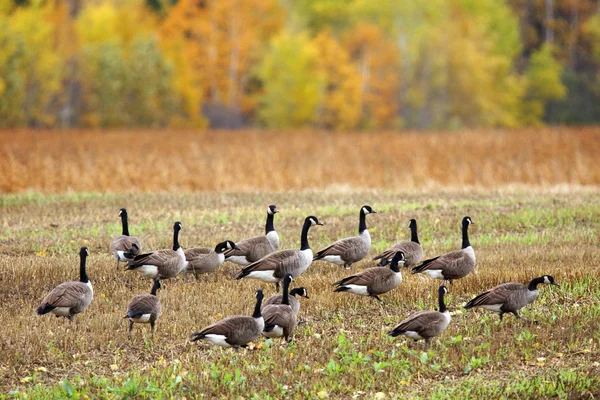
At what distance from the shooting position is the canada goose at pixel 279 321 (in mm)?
10789

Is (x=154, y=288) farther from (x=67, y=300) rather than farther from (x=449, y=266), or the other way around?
(x=449, y=266)

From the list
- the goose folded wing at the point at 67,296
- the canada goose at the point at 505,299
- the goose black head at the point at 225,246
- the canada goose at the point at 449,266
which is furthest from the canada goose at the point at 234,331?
the goose black head at the point at 225,246

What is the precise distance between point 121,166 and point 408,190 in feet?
31.9

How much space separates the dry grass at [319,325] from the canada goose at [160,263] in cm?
31

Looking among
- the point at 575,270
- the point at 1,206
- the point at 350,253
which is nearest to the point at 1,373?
the point at 350,253

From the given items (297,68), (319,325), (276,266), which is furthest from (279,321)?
(297,68)

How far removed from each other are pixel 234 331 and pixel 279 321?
0.71 m

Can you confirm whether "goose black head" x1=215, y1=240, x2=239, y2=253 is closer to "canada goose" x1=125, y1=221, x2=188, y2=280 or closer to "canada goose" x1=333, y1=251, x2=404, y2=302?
"canada goose" x1=125, y1=221, x2=188, y2=280

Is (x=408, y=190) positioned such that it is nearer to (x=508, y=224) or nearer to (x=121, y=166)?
(x=508, y=224)

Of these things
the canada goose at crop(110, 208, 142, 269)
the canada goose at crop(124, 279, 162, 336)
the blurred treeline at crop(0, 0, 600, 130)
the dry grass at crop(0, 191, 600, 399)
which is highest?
the blurred treeline at crop(0, 0, 600, 130)

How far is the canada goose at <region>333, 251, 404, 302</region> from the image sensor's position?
1238 cm

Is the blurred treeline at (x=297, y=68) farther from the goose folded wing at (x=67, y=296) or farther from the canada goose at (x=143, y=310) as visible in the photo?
the canada goose at (x=143, y=310)

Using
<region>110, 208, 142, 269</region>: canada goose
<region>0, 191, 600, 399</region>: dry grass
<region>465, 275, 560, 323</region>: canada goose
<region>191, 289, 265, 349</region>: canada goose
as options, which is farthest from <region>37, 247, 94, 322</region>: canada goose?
<region>465, 275, 560, 323</region>: canada goose

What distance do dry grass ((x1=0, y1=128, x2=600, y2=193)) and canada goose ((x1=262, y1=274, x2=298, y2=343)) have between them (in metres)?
16.8
